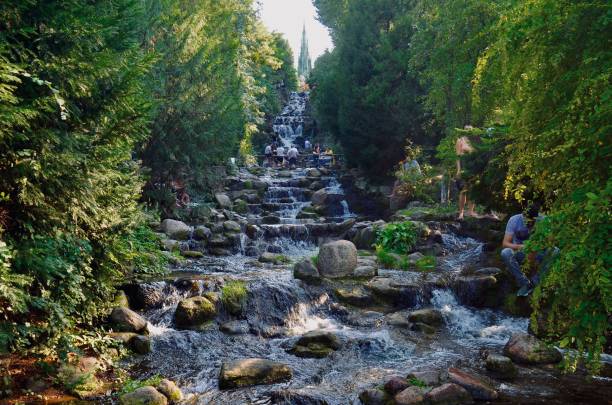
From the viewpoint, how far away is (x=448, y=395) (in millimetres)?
5816

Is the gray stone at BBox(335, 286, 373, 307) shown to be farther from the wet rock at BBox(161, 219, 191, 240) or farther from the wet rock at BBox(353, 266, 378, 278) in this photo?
the wet rock at BBox(161, 219, 191, 240)

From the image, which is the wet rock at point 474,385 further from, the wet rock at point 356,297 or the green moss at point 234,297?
the green moss at point 234,297

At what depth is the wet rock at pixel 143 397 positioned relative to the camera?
5590 mm

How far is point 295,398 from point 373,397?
3.18 feet

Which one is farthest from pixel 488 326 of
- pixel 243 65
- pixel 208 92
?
pixel 243 65

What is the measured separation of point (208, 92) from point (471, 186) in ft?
32.3

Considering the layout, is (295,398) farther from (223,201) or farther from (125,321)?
(223,201)

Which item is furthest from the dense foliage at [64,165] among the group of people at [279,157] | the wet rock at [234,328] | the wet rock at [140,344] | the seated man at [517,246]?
the group of people at [279,157]

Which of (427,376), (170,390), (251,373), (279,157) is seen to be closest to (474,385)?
(427,376)

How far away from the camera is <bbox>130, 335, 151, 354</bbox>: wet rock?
741 cm

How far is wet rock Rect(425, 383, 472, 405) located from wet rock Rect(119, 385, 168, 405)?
321cm

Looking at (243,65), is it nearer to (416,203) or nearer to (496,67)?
(416,203)

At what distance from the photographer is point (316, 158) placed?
3272cm

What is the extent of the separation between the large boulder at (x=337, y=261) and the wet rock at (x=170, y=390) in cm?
557
